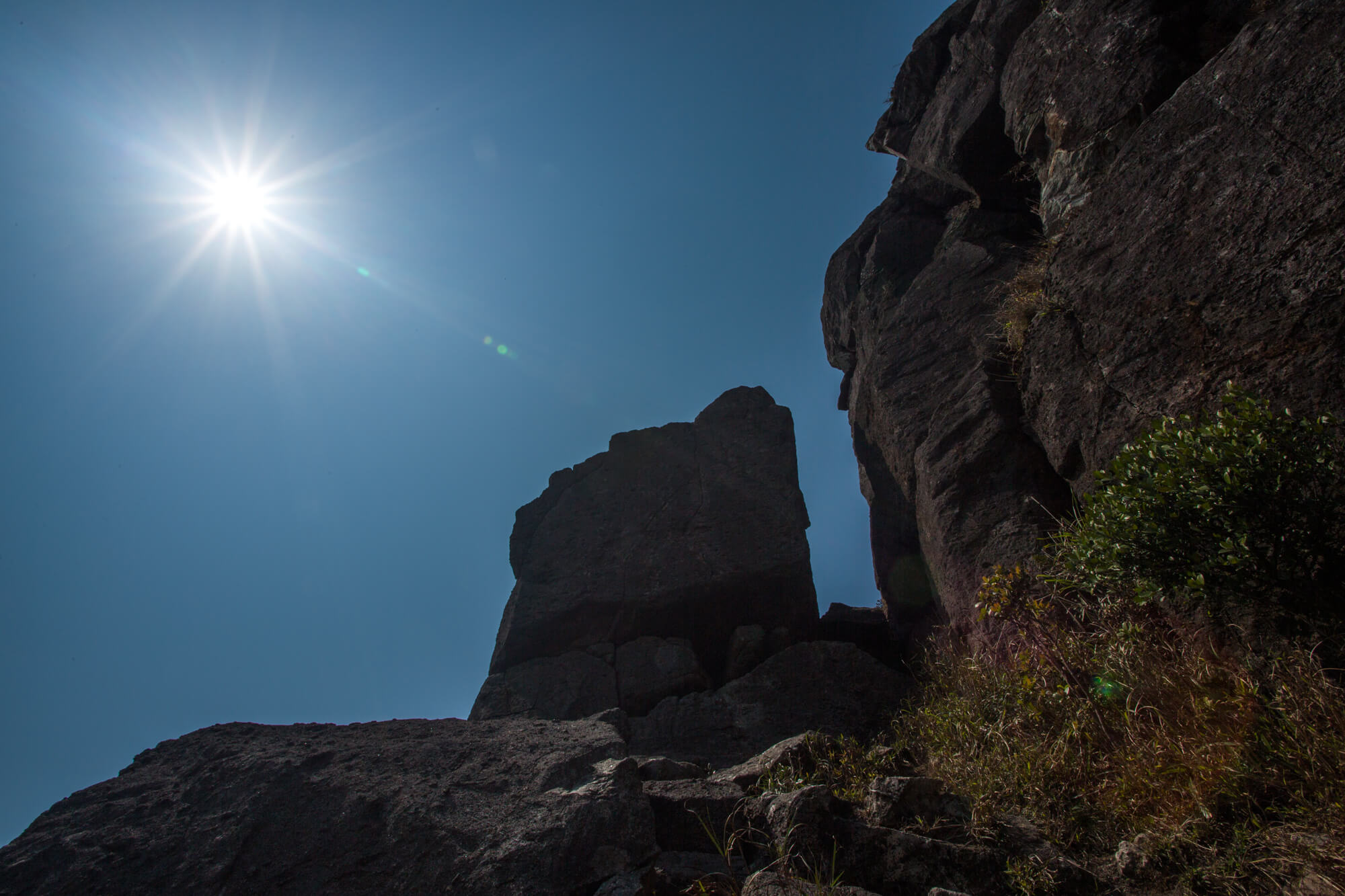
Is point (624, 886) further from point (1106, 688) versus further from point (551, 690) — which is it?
point (551, 690)

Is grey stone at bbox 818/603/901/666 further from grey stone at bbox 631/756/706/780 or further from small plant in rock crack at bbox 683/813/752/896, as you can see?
small plant in rock crack at bbox 683/813/752/896

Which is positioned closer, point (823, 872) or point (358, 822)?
point (823, 872)

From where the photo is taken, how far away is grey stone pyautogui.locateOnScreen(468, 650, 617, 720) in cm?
1238

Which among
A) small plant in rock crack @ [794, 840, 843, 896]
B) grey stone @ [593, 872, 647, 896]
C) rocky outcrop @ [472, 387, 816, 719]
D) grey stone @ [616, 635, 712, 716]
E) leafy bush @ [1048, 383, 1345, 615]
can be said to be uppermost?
rocky outcrop @ [472, 387, 816, 719]

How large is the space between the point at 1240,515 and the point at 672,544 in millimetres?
10817

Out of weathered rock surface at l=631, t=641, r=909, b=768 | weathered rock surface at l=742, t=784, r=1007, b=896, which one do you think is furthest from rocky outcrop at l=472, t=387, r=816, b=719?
weathered rock surface at l=742, t=784, r=1007, b=896

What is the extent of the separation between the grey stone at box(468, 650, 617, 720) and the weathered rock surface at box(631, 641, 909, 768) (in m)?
1.26

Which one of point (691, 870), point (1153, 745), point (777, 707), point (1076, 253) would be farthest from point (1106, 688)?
point (777, 707)

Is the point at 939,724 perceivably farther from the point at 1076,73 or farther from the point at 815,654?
the point at 1076,73

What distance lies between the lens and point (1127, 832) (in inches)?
166

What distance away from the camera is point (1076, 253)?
25.8 ft

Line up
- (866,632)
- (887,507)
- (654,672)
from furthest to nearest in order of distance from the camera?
(887,507) → (866,632) → (654,672)

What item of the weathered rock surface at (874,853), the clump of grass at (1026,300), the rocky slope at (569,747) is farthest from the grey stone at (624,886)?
the clump of grass at (1026,300)

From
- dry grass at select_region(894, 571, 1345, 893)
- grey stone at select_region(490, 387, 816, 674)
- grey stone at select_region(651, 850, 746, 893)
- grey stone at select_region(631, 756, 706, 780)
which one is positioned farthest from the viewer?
grey stone at select_region(490, 387, 816, 674)
